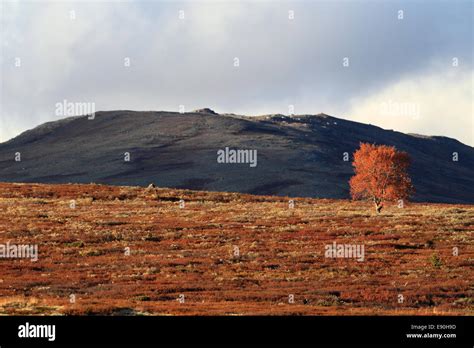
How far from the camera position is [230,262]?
4428 cm

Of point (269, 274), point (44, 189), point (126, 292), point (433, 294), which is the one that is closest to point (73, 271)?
point (126, 292)

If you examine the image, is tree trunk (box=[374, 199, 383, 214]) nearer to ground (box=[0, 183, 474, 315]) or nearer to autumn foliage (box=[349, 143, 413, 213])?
autumn foliage (box=[349, 143, 413, 213])

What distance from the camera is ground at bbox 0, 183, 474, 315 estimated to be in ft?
102

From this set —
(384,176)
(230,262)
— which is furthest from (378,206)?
(230,262)

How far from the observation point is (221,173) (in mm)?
175125

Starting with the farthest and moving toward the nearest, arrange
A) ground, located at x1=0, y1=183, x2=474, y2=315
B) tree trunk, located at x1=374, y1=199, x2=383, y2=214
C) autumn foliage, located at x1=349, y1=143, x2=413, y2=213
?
autumn foliage, located at x1=349, y1=143, x2=413, y2=213 < tree trunk, located at x1=374, y1=199, x2=383, y2=214 < ground, located at x1=0, y1=183, x2=474, y2=315

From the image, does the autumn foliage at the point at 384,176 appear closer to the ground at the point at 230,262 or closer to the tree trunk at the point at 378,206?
the tree trunk at the point at 378,206

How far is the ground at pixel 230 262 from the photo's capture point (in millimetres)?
30953

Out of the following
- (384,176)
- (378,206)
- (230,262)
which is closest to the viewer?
(230,262)

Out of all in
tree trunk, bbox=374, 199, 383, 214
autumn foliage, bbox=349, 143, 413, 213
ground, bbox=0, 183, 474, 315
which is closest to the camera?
ground, bbox=0, 183, 474, 315

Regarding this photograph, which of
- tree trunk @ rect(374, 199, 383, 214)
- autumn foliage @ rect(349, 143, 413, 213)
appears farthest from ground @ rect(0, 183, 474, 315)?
autumn foliage @ rect(349, 143, 413, 213)

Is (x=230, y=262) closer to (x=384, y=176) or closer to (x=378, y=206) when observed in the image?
(x=378, y=206)

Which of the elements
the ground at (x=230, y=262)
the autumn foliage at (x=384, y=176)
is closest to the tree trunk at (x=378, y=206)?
the autumn foliage at (x=384, y=176)

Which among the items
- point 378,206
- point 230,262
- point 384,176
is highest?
point 384,176
